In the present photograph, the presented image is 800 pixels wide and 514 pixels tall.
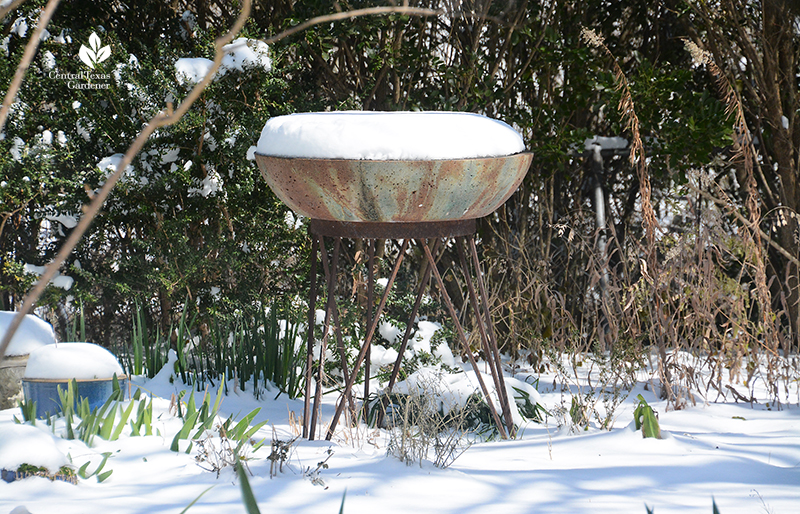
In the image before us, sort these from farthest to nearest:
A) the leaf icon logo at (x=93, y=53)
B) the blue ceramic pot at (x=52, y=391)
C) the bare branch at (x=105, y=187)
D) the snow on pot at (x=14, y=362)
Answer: the leaf icon logo at (x=93, y=53) → the snow on pot at (x=14, y=362) → the blue ceramic pot at (x=52, y=391) → the bare branch at (x=105, y=187)

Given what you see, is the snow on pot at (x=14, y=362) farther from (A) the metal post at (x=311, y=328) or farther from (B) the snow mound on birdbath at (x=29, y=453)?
(A) the metal post at (x=311, y=328)

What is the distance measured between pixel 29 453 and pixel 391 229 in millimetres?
1228

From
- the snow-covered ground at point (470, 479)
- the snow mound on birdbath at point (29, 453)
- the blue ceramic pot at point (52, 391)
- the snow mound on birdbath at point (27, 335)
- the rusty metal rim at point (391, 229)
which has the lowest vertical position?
the snow-covered ground at point (470, 479)

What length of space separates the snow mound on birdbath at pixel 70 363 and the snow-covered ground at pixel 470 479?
0.20 meters

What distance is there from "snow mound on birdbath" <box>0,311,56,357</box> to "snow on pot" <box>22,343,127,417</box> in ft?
0.64

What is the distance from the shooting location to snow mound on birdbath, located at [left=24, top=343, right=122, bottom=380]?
2453 mm

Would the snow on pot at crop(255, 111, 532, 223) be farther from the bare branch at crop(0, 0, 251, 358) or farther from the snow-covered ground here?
the bare branch at crop(0, 0, 251, 358)

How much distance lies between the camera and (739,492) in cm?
177

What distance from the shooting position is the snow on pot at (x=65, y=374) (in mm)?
2445

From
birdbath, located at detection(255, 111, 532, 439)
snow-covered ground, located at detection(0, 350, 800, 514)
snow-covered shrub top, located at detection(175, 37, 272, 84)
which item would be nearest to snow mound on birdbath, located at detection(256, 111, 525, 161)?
birdbath, located at detection(255, 111, 532, 439)

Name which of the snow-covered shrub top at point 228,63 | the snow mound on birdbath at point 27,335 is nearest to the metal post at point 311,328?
the snow mound on birdbath at point 27,335

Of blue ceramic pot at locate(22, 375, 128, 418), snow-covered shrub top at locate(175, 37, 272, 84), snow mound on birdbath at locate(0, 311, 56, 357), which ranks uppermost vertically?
snow-covered shrub top at locate(175, 37, 272, 84)

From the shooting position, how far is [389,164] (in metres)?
2.08

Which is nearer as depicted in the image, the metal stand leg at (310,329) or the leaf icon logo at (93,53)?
the metal stand leg at (310,329)
